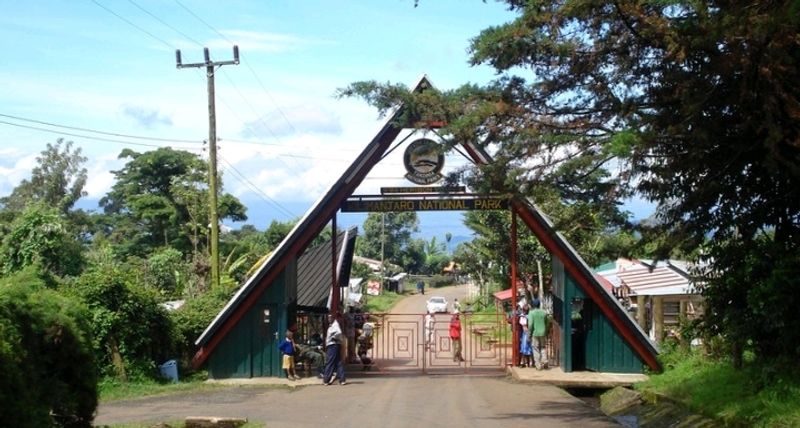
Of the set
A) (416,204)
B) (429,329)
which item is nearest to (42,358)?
(416,204)

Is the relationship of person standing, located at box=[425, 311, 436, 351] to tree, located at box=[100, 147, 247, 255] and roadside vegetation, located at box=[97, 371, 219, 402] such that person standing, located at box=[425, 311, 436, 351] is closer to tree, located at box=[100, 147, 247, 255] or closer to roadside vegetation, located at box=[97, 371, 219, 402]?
roadside vegetation, located at box=[97, 371, 219, 402]

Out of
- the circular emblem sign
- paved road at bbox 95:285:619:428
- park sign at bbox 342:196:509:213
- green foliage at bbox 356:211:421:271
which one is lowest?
paved road at bbox 95:285:619:428

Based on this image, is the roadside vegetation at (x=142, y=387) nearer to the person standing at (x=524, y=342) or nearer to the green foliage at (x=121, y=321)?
the green foliage at (x=121, y=321)

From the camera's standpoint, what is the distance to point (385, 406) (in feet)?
54.3

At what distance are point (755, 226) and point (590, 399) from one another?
25.1 ft

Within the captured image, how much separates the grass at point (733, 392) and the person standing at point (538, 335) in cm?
311

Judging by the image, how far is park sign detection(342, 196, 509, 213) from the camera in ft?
71.1

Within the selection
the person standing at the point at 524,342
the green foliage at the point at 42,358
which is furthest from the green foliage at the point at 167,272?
the green foliage at the point at 42,358

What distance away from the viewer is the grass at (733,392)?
11602 millimetres

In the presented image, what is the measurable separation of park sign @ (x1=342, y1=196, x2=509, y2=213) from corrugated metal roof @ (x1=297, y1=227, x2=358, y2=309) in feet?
20.1

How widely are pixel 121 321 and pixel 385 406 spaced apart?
261 inches

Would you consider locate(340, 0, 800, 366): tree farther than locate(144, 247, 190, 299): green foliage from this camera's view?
No

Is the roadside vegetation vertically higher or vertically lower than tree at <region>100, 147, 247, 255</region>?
lower

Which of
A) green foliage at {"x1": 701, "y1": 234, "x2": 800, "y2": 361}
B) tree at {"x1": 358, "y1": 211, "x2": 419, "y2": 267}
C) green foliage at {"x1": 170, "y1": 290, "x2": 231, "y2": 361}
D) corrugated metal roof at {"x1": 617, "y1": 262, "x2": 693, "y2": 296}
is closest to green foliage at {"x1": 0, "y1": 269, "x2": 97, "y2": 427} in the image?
green foliage at {"x1": 701, "y1": 234, "x2": 800, "y2": 361}
